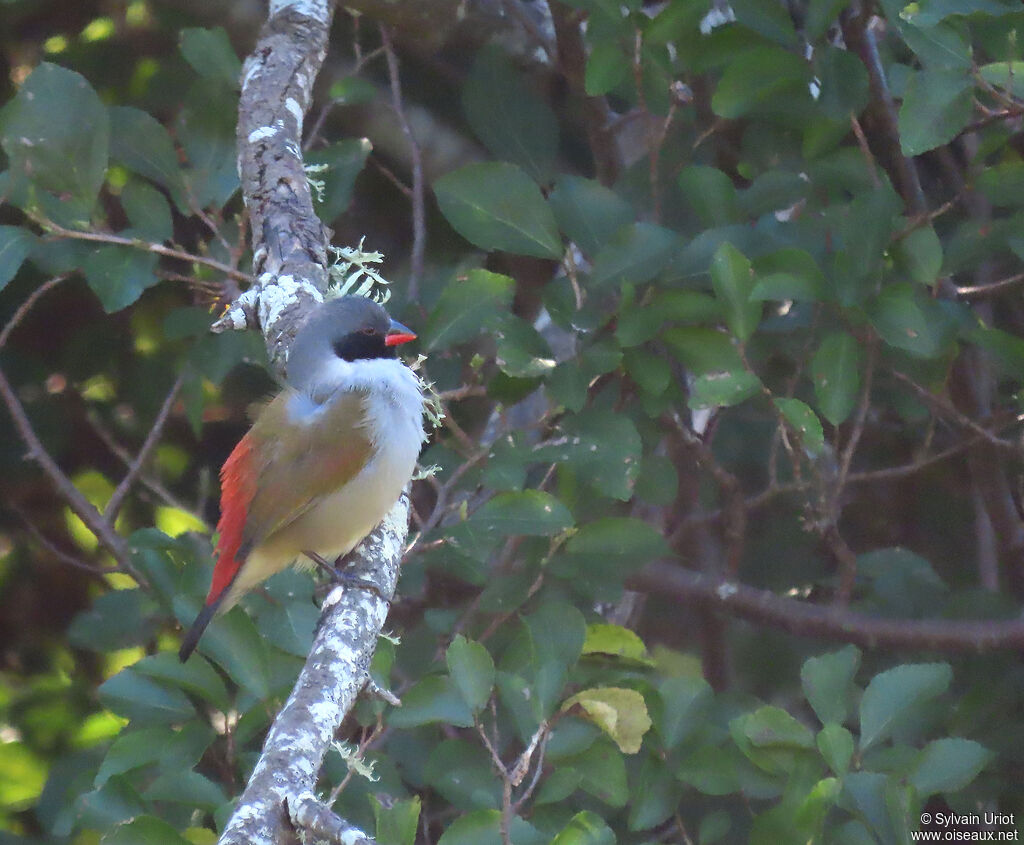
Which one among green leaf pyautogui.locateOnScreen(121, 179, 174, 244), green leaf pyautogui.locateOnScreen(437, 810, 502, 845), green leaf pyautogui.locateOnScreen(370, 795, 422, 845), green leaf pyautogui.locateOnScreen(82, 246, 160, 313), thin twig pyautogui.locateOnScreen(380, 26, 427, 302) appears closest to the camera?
green leaf pyautogui.locateOnScreen(370, 795, 422, 845)

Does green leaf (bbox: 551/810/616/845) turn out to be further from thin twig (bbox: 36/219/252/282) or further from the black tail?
thin twig (bbox: 36/219/252/282)

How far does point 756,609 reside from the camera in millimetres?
3967

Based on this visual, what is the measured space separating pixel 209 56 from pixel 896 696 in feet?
8.43

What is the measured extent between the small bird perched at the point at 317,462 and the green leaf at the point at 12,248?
749mm

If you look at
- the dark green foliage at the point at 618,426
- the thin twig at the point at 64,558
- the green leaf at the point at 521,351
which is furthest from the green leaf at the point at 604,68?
the thin twig at the point at 64,558

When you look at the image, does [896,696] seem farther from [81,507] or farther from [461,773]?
[81,507]

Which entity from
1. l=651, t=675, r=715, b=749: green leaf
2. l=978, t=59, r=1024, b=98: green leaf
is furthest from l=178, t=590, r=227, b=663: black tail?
l=978, t=59, r=1024, b=98: green leaf

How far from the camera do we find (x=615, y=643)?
10.7 ft

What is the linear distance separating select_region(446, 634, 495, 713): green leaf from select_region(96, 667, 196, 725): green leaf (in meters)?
0.73

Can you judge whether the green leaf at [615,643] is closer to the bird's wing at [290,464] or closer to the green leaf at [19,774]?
the bird's wing at [290,464]

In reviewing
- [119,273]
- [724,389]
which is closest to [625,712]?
[724,389]

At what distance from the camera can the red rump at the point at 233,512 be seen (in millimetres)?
3092

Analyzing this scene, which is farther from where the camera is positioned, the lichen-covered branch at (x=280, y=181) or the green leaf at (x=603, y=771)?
the lichen-covered branch at (x=280, y=181)

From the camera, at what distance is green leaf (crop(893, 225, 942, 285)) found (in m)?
3.27
